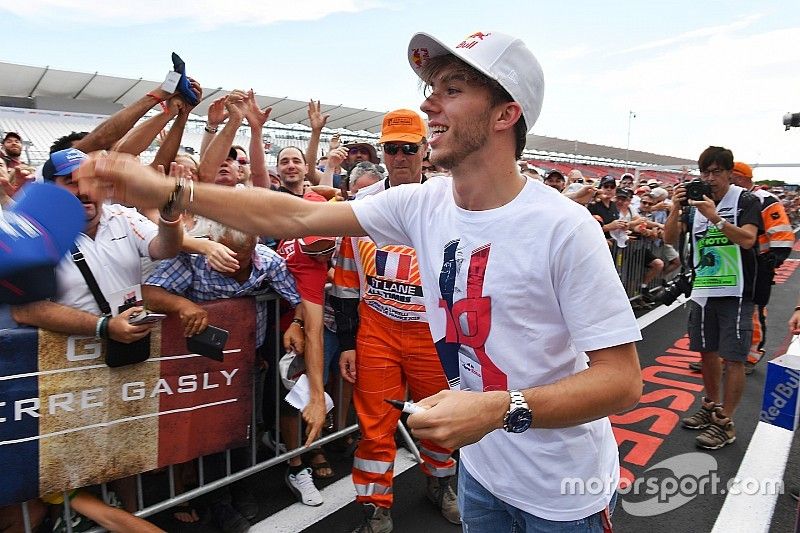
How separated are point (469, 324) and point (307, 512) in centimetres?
209

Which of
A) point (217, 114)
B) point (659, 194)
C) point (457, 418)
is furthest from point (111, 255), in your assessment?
point (659, 194)

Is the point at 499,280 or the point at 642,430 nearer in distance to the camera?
the point at 499,280

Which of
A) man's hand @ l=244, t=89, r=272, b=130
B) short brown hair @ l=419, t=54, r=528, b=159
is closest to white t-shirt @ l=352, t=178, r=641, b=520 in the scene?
short brown hair @ l=419, t=54, r=528, b=159

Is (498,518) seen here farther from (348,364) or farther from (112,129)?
(112,129)

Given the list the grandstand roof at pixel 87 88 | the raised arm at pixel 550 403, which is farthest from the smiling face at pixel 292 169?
the grandstand roof at pixel 87 88

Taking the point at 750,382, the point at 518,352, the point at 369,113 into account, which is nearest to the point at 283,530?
the point at 518,352

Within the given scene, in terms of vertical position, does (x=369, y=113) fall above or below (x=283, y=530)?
above

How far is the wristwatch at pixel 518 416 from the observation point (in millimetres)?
1192

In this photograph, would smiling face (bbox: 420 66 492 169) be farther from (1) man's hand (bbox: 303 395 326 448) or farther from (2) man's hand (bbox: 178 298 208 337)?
(1) man's hand (bbox: 303 395 326 448)

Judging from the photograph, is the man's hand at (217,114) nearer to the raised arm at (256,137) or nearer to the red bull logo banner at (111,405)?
the raised arm at (256,137)

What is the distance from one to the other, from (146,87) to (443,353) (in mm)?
24413

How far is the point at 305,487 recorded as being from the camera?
317 centimetres

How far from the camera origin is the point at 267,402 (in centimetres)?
336

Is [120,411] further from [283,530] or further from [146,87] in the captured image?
[146,87]
